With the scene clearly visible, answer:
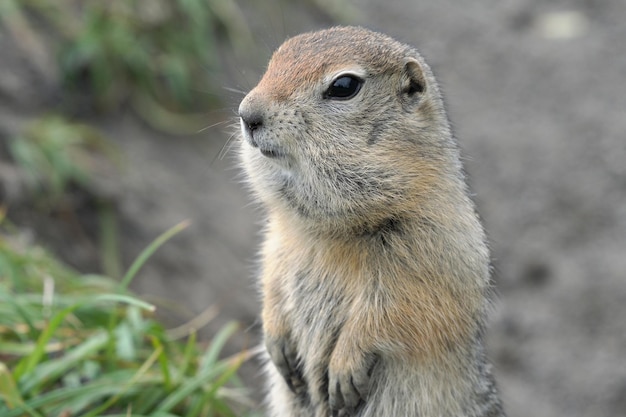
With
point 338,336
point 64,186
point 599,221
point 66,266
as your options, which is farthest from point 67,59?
point 599,221

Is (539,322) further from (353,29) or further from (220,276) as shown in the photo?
(353,29)

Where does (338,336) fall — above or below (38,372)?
above

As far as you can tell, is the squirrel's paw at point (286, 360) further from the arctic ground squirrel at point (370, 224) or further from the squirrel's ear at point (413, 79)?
the squirrel's ear at point (413, 79)

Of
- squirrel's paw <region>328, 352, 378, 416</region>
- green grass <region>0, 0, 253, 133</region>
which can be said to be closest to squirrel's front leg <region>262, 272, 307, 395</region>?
squirrel's paw <region>328, 352, 378, 416</region>

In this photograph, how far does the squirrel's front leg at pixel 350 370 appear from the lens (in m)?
2.83

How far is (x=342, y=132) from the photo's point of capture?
8.80 ft

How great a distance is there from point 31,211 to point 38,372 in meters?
1.83

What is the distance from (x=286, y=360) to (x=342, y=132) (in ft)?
3.06

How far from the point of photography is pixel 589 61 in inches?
281

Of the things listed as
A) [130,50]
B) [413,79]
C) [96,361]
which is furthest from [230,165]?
[413,79]

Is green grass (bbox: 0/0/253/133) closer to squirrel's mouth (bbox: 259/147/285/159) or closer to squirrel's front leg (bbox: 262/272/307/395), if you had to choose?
squirrel's front leg (bbox: 262/272/307/395)

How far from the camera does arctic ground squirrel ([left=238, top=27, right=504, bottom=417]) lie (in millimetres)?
2676

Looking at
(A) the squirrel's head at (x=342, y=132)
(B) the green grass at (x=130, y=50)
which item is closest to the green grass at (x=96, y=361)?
(A) the squirrel's head at (x=342, y=132)

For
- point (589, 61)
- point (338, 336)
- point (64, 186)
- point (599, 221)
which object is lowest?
point (64, 186)
